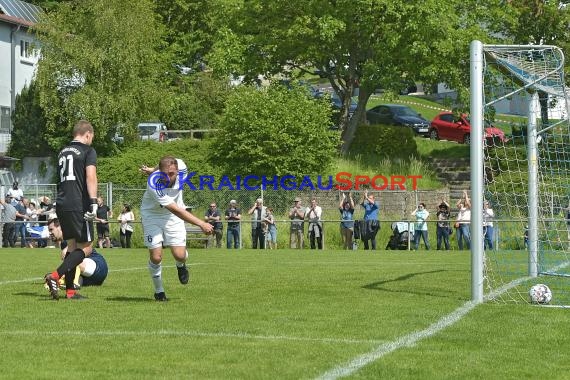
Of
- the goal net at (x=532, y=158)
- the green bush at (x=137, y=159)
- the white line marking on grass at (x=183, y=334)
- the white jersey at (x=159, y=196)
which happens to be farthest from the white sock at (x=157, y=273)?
the green bush at (x=137, y=159)

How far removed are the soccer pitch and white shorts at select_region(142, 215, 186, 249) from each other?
676mm

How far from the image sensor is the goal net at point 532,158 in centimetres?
1333

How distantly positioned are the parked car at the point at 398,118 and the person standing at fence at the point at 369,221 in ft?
70.3

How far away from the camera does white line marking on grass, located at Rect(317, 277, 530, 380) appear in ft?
24.0

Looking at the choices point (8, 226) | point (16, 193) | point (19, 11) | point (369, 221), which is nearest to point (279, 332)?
point (369, 221)

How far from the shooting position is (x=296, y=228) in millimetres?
31984

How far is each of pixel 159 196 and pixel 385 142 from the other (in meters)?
34.1

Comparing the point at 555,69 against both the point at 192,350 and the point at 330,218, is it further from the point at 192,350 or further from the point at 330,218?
the point at 330,218

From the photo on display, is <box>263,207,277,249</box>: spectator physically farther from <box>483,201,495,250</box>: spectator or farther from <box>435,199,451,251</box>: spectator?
<box>483,201,495,250</box>: spectator

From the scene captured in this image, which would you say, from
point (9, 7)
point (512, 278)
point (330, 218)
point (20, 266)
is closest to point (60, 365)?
point (512, 278)

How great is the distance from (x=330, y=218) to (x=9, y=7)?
2936cm

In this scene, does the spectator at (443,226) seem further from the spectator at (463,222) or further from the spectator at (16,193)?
the spectator at (16,193)

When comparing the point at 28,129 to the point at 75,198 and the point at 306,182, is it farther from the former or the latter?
the point at 75,198

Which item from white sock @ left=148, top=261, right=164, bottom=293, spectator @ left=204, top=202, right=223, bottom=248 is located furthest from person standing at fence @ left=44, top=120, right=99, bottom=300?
spectator @ left=204, top=202, right=223, bottom=248
